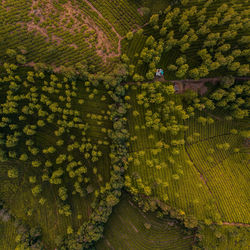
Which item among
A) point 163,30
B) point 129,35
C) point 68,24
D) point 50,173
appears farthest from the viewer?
point 50,173

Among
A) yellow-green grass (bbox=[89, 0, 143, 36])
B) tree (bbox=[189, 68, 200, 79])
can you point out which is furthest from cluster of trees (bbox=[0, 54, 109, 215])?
tree (bbox=[189, 68, 200, 79])

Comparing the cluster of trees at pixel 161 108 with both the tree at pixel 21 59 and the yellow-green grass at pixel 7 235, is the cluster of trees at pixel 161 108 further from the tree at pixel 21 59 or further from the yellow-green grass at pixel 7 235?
the yellow-green grass at pixel 7 235

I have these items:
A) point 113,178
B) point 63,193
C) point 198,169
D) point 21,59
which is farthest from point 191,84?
point 63,193

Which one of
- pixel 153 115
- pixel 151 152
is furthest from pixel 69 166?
pixel 153 115

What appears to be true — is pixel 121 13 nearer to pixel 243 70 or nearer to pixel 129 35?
pixel 129 35

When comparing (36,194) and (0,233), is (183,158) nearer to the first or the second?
(36,194)
